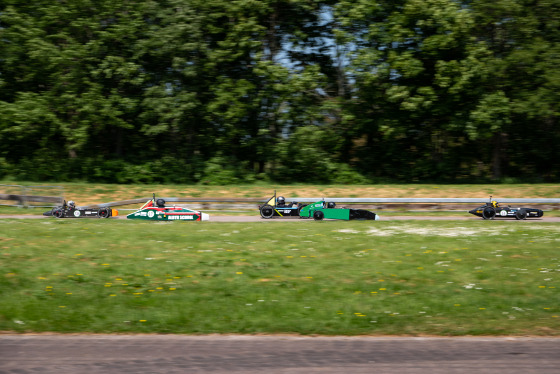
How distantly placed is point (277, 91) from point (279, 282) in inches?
1004

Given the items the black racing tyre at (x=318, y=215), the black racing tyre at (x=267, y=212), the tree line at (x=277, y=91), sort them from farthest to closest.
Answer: the tree line at (x=277, y=91)
the black racing tyre at (x=267, y=212)
the black racing tyre at (x=318, y=215)

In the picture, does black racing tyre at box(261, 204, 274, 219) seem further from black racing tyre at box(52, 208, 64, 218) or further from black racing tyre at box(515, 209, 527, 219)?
black racing tyre at box(515, 209, 527, 219)

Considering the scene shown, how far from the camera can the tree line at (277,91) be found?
3319 centimetres

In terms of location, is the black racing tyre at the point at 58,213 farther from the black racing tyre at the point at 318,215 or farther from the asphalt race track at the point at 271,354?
the asphalt race track at the point at 271,354

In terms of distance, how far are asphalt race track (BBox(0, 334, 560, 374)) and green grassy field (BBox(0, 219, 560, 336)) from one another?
0.45 metres

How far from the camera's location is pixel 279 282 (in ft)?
36.7

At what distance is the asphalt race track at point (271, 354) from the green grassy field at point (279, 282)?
0.45 m

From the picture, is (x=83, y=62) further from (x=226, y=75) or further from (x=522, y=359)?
(x=522, y=359)

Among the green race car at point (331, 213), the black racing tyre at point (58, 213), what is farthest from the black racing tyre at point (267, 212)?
the black racing tyre at point (58, 213)

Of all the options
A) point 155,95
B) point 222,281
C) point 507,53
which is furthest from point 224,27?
point 222,281

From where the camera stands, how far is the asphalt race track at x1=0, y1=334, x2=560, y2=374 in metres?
7.38

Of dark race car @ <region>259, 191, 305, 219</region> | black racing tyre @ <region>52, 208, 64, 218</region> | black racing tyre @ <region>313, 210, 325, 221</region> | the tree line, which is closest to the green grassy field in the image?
black racing tyre @ <region>313, 210, 325, 221</region>

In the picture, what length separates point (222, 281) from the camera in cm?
1120

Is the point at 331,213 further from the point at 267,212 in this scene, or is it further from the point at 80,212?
the point at 80,212
